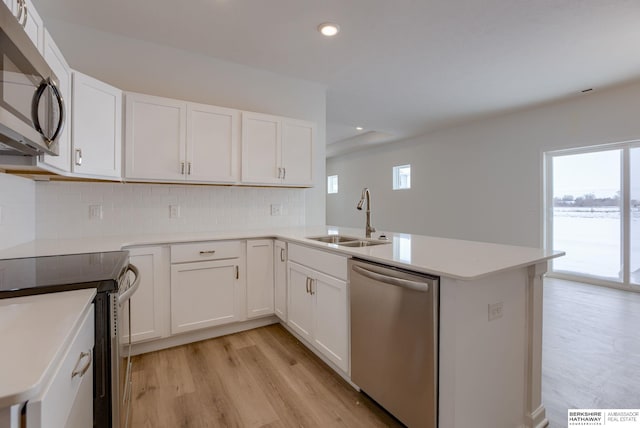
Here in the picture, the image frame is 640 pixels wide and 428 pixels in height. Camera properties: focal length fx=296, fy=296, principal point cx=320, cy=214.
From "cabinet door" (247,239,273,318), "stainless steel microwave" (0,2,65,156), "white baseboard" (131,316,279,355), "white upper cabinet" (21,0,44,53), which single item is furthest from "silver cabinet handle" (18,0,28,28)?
"white baseboard" (131,316,279,355)

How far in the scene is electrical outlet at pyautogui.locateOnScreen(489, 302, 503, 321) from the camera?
1362 mm

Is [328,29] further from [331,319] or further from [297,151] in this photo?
[331,319]

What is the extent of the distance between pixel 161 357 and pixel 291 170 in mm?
2036

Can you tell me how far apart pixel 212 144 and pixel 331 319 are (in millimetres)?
1881

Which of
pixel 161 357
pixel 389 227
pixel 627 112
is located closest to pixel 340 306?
pixel 161 357

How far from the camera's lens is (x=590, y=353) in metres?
2.32

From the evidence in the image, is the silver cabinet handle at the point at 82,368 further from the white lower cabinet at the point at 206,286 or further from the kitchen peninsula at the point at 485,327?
the white lower cabinet at the point at 206,286

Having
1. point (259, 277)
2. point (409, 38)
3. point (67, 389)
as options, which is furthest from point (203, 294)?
point (409, 38)

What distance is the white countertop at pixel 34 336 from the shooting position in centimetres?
49

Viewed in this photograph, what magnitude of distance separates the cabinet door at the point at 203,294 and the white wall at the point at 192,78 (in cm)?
141

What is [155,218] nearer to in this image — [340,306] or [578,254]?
[340,306]

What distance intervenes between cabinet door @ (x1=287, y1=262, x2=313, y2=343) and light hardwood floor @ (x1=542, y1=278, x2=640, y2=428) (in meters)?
1.54

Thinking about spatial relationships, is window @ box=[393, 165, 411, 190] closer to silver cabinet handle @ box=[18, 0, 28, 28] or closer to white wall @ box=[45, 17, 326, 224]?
white wall @ box=[45, 17, 326, 224]

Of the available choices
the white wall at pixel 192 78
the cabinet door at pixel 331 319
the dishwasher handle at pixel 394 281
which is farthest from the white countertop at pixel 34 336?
the white wall at pixel 192 78
